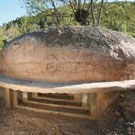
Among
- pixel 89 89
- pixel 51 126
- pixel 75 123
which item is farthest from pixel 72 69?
pixel 51 126

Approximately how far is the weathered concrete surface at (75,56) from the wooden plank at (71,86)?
0.58ft

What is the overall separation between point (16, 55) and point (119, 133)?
6.22 ft

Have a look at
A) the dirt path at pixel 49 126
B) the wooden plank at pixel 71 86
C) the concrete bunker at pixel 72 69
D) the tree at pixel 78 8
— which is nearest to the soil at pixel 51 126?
the dirt path at pixel 49 126

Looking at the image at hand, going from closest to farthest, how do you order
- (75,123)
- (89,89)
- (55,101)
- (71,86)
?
(89,89), (71,86), (75,123), (55,101)

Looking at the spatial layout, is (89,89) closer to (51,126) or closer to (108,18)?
(51,126)

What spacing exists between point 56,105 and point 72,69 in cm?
56

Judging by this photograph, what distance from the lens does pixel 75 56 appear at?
3604mm

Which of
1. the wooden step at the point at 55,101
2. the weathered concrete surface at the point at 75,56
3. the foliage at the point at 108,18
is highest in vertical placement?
the foliage at the point at 108,18

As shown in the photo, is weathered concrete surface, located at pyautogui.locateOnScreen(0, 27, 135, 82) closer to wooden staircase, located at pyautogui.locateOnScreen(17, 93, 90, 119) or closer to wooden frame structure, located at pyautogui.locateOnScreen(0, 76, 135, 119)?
wooden frame structure, located at pyautogui.locateOnScreen(0, 76, 135, 119)

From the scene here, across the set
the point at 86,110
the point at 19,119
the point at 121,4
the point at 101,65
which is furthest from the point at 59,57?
the point at 121,4

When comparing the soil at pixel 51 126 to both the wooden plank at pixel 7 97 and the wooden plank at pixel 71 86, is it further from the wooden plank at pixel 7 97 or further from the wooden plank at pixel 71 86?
the wooden plank at pixel 71 86

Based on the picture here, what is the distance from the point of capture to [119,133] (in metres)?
3.36

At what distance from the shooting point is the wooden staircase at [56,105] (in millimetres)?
3600

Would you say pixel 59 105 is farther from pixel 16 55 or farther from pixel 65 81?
pixel 16 55
